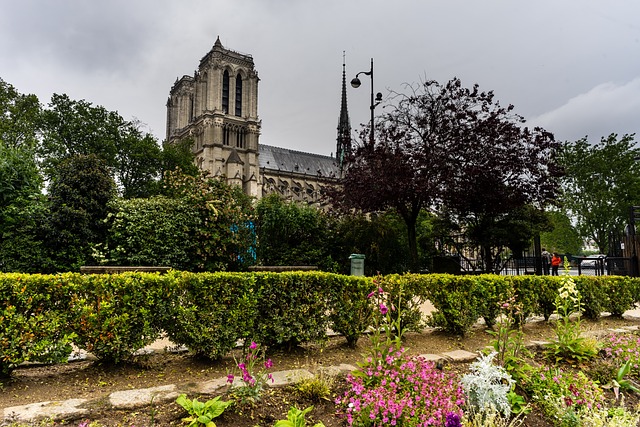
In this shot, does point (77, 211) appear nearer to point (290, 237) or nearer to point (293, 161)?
point (290, 237)

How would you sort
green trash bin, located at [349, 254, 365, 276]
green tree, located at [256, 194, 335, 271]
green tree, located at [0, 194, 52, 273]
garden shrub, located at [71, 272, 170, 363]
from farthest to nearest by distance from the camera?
→ green tree, located at [256, 194, 335, 271]
green trash bin, located at [349, 254, 365, 276]
green tree, located at [0, 194, 52, 273]
garden shrub, located at [71, 272, 170, 363]

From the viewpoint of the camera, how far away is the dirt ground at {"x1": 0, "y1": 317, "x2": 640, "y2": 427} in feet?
9.38

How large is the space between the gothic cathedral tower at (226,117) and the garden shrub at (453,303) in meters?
51.6

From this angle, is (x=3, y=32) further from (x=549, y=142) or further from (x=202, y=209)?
(x=549, y=142)

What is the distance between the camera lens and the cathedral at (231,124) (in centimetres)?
5831

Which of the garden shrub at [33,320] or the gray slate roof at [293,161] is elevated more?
the gray slate roof at [293,161]

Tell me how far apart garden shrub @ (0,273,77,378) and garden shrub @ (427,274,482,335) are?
4228mm

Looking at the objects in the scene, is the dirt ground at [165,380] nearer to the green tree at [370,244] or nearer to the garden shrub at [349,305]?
the garden shrub at [349,305]

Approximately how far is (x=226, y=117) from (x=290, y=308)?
6000 centimetres

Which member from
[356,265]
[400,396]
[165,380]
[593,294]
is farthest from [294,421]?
[356,265]

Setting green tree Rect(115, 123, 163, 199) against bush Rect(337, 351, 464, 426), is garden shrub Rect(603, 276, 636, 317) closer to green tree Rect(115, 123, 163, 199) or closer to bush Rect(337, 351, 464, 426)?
bush Rect(337, 351, 464, 426)

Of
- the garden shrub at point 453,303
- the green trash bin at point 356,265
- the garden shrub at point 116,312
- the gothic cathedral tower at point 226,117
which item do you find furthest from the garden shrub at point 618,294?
the gothic cathedral tower at point 226,117

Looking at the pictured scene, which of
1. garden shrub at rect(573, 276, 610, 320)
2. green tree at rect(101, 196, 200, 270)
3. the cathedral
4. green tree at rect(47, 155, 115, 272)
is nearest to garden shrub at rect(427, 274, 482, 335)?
garden shrub at rect(573, 276, 610, 320)

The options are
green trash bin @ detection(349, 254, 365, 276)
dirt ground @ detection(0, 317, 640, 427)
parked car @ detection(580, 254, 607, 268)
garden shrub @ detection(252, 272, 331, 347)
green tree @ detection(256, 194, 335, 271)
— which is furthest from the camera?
parked car @ detection(580, 254, 607, 268)
